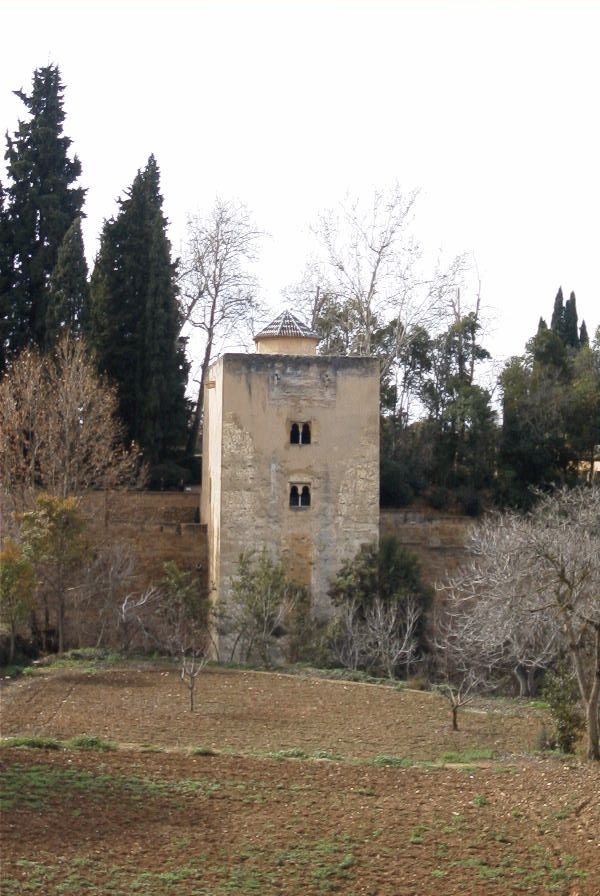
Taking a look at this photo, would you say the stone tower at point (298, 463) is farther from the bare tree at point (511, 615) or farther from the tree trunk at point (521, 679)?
the bare tree at point (511, 615)

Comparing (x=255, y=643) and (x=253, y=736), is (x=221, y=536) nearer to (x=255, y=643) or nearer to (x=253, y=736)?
(x=255, y=643)

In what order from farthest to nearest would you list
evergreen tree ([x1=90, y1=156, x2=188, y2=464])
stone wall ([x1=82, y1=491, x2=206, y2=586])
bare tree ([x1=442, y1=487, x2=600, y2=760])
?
1. evergreen tree ([x1=90, y1=156, x2=188, y2=464])
2. stone wall ([x1=82, y1=491, x2=206, y2=586])
3. bare tree ([x1=442, y1=487, x2=600, y2=760])

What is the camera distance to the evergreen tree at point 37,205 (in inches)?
1106

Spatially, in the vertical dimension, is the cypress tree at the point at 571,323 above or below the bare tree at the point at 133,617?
above

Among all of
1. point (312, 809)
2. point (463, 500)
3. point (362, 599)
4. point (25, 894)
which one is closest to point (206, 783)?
point (312, 809)

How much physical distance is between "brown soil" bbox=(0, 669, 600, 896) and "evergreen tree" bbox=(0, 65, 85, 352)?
13.4m

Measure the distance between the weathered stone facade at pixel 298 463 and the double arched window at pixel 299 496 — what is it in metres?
0.02

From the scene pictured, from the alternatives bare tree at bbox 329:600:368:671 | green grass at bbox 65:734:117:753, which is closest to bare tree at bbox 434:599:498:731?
bare tree at bbox 329:600:368:671

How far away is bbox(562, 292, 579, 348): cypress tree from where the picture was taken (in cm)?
3916

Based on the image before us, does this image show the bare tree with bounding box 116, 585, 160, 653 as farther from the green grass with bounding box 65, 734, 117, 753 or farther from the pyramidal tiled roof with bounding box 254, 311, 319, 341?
the green grass with bounding box 65, 734, 117, 753

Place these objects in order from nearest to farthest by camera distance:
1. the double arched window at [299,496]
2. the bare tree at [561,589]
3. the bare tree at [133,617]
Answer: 1. the bare tree at [561,589]
2. the bare tree at [133,617]
3. the double arched window at [299,496]

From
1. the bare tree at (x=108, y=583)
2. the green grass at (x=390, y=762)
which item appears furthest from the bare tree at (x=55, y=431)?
the green grass at (x=390, y=762)

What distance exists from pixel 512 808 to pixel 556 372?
21.1m

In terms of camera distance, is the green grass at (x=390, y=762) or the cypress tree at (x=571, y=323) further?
the cypress tree at (x=571, y=323)
